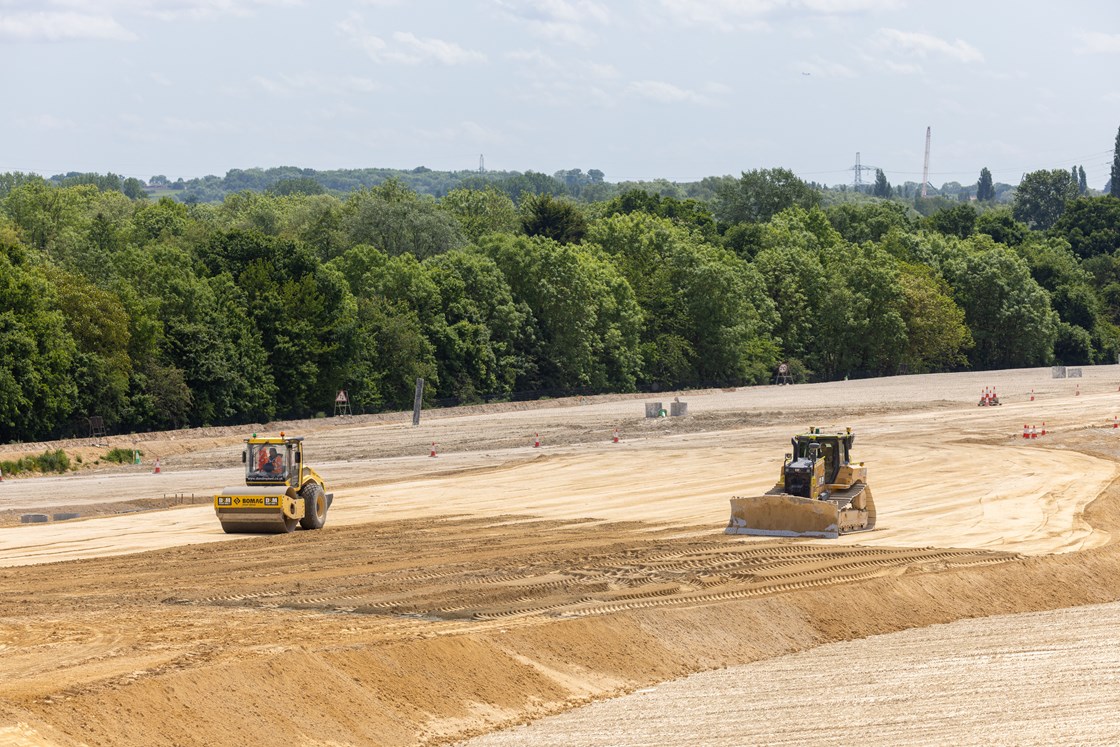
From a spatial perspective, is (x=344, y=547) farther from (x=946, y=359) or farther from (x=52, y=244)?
(x=946, y=359)

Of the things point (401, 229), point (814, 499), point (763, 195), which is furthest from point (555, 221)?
point (814, 499)

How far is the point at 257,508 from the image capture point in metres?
34.0

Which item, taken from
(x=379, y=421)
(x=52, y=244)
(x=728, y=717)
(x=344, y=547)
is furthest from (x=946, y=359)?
(x=728, y=717)

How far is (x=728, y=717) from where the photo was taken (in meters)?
19.0

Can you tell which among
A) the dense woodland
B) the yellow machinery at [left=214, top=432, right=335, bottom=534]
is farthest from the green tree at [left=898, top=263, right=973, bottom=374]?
the yellow machinery at [left=214, top=432, right=335, bottom=534]

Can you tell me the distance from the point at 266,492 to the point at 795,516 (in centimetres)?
1200

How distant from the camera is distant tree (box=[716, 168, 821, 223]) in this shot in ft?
605

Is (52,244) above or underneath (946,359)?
above

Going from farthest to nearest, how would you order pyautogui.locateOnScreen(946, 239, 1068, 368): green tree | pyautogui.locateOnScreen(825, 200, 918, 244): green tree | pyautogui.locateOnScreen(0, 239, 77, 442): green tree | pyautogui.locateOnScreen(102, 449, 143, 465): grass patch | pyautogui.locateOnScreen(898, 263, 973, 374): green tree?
pyautogui.locateOnScreen(825, 200, 918, 244): green tree < pyautogui.locateOnScreen(946, 239, 1068, 368): green tree < pyautogui.locateOnScreen(898, 263, 973, 374): green tree < pyautogui.locateOnScreen(0, 239, 77, 442): green tree < pyautogui.locateOnScreen(102, 449, 143, 465): grass patch

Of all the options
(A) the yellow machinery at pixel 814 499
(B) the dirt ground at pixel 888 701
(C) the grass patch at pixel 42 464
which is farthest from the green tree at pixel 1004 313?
(B) the dirt ground at pixel 888 701

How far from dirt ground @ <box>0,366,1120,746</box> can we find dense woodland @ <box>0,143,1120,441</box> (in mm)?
16389

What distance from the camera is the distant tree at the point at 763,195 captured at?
605 ft

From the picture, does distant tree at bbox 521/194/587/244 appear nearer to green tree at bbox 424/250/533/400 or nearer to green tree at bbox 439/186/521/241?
green tree at bbox 439/186/521/241

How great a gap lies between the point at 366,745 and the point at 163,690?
2.42 meters
